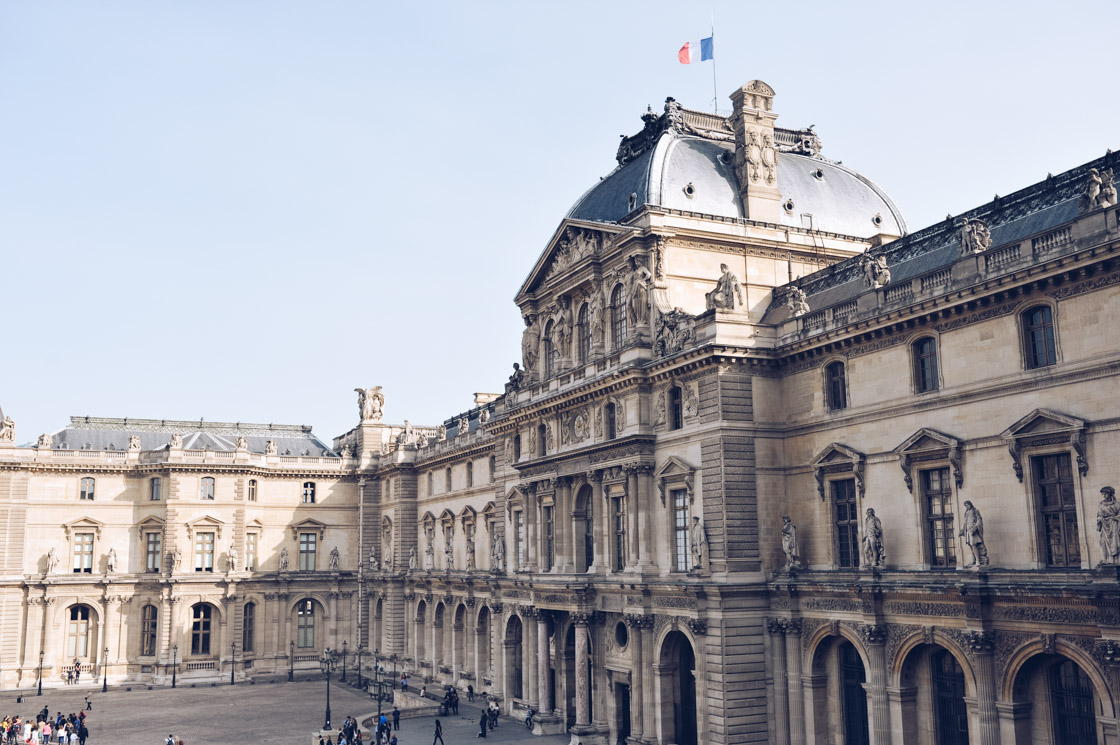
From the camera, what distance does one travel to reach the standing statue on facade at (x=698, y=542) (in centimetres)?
3984

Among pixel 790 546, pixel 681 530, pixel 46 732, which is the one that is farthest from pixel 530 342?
pixel 46 732

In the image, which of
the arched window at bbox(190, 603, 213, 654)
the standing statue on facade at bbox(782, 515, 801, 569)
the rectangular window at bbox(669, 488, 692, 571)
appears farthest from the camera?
the arched window at bbox(190, 603, 213, 654)

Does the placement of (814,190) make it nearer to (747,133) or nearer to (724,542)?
(747,133)

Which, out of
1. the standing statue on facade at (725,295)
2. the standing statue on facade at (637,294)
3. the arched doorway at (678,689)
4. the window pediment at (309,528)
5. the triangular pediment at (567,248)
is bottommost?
the arched doorway at (678,689)

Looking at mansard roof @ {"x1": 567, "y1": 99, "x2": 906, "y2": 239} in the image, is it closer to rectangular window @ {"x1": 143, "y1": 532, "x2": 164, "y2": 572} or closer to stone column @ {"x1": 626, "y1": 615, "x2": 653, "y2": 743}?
stone column @ {"x1": 626, "y1": 615, "x2": 653, "y2": 743}

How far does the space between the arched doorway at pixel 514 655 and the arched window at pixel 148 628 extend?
3465 centimetres

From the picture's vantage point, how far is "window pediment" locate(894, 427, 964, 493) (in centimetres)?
3244

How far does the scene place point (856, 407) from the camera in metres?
36.9

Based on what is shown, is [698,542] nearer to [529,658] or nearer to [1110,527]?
[1110,527]

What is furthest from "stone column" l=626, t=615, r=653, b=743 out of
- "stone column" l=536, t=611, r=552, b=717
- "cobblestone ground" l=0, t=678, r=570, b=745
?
"stone column" l=536, t=611, r=552, b=717

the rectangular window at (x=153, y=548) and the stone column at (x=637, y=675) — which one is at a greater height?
the rectangular window at (x=153, y=548)

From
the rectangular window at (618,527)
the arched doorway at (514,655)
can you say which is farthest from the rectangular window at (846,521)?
the arched doorway at (514,655)

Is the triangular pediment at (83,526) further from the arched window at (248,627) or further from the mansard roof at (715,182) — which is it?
the mansard roof at (715,182)

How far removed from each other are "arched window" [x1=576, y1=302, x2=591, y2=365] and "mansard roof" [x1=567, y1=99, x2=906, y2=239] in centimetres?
468
